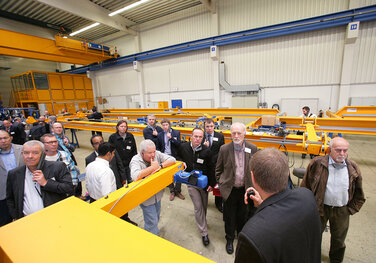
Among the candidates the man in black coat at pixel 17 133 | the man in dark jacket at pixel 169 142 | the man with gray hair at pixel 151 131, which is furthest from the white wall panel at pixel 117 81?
the man in dark jacket at pixel 169 142

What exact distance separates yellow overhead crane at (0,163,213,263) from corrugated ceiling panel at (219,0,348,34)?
31.0ft

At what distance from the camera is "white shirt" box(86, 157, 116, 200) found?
1.84 m

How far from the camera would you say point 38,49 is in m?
7.34

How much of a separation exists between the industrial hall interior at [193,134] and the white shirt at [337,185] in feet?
0.04

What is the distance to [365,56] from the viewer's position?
6.51 meters

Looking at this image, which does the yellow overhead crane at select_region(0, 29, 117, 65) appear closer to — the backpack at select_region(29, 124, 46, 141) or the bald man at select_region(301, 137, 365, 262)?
the backpack at select_region(29, 124, 46, 141)

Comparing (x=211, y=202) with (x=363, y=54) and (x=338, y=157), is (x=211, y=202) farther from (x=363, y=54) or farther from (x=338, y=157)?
(x=363, y=54)

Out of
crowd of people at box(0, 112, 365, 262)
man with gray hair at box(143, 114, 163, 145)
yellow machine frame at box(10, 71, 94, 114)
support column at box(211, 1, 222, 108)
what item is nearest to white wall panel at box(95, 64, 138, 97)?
yellow machine frame at box(10, 71, 94, 114)

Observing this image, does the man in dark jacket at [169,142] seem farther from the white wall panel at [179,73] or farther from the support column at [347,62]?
the support column at [347,62]

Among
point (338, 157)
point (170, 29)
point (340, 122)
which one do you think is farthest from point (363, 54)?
point (170, 29)

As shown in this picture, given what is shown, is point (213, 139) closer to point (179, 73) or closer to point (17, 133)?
point (17, 133)

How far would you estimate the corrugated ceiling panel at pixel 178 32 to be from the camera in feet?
29.2

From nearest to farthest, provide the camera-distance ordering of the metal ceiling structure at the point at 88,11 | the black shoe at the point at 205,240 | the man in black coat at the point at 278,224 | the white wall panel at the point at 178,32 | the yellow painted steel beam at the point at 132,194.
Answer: the man in black coat at the point at 278,224 → the yellow painted steel beam at the point at 132,194 → the black shoe at the point at 205,240 → the metal ceiling structure at the point at 88,11 → the white wall panel at the point at 178,32

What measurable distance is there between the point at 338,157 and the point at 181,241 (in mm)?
2177
